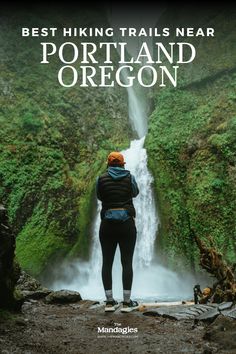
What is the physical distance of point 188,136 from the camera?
16281 millimetres

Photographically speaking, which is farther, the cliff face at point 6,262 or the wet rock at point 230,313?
the cliff face at point 6,262

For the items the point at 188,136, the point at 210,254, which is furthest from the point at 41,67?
the point at 210,254

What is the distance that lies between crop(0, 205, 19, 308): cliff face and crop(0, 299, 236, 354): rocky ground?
8.1 inches

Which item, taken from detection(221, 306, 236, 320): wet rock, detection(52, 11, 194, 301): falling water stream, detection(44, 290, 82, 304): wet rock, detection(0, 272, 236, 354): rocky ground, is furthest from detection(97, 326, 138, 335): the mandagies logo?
detection(52, 11, 194, 301): falling water stream

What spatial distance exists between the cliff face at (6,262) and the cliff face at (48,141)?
871cm

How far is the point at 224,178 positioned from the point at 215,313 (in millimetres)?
10647

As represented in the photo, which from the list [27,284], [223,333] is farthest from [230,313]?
[27,284]

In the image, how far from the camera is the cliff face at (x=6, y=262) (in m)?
4.38

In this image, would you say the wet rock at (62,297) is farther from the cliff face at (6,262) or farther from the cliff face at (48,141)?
the cliff face at (48,141)

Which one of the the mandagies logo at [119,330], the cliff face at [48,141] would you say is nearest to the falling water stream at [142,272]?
the cliff face at [48,141]

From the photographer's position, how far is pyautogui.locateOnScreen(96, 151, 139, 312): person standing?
4.60 metres

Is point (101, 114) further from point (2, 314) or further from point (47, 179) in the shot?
point (2, 314)

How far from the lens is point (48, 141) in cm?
1652

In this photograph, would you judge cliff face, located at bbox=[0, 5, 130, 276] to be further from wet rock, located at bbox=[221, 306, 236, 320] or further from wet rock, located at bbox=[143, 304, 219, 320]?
wet rock, located at bbox=[221, 306, 236, 320]
